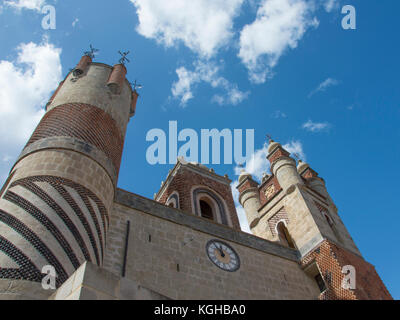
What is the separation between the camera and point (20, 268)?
5.79 m

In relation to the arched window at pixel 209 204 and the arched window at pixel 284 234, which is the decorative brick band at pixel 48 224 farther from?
the arched window at pixel 284 234

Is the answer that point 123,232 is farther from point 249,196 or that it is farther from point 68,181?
point 249,196

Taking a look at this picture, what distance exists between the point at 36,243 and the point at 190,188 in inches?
369

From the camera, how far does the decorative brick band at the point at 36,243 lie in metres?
6.10

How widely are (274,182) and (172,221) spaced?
846cm

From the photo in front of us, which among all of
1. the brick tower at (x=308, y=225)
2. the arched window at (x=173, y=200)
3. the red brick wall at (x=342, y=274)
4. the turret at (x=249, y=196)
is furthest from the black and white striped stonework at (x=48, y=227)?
the turret at (x=249, y=196)

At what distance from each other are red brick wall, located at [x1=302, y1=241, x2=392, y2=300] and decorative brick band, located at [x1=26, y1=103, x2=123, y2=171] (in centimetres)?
717

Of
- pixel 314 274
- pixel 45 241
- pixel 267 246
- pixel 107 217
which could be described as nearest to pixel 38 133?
pixel 107 217

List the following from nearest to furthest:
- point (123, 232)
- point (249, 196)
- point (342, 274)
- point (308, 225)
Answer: point (123, 232) → point (342, 274) → point (308, 225) → point (249, 196)

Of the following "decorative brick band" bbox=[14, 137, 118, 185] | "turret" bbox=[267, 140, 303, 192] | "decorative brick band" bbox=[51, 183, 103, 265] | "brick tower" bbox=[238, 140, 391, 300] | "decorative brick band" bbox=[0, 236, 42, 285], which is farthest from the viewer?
"turret" bbox=[267, 140, 303, 192]

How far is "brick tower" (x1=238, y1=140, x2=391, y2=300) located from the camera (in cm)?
1166

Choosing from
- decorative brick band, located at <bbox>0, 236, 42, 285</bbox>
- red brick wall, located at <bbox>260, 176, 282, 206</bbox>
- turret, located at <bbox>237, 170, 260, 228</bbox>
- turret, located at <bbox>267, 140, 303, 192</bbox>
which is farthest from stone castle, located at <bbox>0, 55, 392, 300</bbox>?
turret, located at <bbox>237, 170, 260, 228</bbox>

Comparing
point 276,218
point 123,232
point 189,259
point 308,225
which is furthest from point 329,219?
point 123,232

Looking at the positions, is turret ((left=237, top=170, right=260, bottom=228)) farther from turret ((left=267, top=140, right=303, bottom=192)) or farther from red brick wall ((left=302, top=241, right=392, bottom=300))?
red brick wall ((left=302, top=241, right=392, bottom=300))
